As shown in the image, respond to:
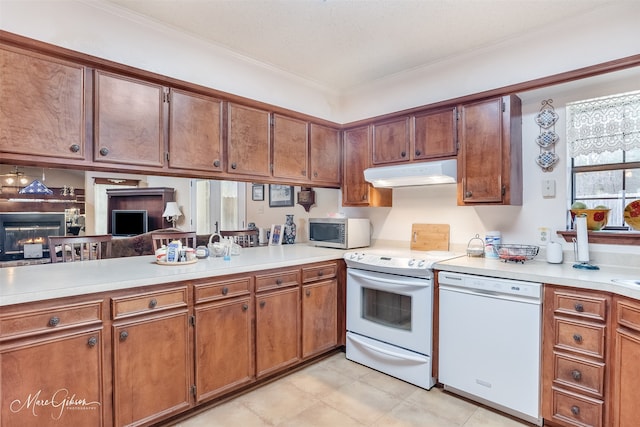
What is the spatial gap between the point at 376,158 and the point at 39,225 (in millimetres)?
6947

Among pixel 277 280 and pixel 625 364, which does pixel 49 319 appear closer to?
pixel 277 280

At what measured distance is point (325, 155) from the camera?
3217 millimetres

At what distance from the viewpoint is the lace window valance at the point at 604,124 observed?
2.07 meters

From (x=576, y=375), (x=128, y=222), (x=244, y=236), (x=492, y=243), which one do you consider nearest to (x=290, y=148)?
(x=244, y=236)

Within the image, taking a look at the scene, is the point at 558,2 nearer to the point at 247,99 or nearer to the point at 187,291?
the point at 247,99

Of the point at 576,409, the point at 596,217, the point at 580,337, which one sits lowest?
the point at 576,409

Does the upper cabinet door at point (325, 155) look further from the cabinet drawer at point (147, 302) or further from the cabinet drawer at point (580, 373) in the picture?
the cabinet drawer at point (580, 373)

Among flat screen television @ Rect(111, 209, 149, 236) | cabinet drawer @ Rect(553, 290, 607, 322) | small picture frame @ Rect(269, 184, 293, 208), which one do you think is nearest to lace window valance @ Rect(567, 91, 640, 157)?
cabinet drawer @ Rect(553, 290, 607, 322)

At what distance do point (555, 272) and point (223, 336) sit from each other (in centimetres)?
209

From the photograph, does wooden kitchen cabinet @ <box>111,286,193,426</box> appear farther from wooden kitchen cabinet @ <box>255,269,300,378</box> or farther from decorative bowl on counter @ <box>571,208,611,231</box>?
decorative bowl on counter @ <box>571,208,611,231</box>

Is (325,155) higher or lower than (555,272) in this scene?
higher

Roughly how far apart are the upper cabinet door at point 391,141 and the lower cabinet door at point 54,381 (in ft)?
7.99

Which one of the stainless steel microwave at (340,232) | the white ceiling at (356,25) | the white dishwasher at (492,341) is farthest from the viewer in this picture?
the stainless steel microwave at (340,232)

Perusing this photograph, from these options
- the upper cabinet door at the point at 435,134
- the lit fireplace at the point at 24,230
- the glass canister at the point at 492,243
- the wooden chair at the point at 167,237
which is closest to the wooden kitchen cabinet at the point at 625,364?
the glass canister at the point at 492,243
